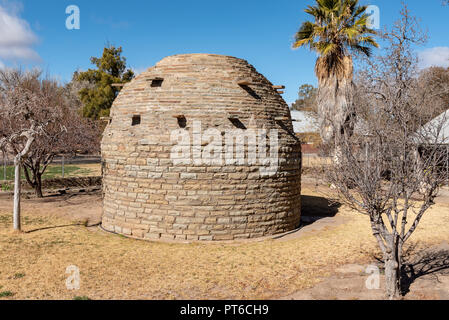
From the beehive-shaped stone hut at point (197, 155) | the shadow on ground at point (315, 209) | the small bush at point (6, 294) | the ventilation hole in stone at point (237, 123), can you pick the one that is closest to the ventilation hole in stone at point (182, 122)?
the beehive-shaped stone hut at point (197, 155)

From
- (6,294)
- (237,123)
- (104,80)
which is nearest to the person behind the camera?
(6,294)

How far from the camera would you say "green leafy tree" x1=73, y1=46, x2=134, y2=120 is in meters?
29.7

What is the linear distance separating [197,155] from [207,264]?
10.2 feet

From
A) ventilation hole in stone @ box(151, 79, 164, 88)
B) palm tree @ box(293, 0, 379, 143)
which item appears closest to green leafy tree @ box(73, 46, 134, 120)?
palm tree @ box(293, 0, 379, 143)

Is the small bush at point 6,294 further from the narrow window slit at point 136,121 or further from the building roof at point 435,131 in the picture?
the building roof at point 435,131

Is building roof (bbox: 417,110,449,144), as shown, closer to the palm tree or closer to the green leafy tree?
the palm tree

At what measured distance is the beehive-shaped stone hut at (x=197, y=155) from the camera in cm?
948

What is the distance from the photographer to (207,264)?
25.8ft

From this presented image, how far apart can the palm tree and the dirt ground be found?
30.2ft

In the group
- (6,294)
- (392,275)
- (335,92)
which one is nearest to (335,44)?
(335,92)

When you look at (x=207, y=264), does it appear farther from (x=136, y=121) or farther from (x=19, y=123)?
(x=19, y=123)

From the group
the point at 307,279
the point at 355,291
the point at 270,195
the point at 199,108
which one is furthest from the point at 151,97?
the point at 355,291

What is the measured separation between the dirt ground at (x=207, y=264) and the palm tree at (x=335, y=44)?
9207 millimetres
